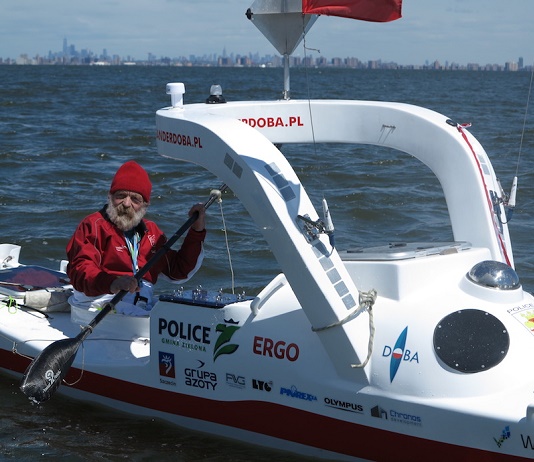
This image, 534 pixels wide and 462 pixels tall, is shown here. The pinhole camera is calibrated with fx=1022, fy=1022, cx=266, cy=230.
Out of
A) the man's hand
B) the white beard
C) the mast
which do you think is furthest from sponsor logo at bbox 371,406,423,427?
the mast

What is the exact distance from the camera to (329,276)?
520 cm

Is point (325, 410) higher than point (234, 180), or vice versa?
point (234, 180)

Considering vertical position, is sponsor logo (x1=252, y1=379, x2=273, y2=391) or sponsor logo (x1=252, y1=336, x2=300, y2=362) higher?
sponsor logo (x1=252, y1=336, x2=300, y2=362)

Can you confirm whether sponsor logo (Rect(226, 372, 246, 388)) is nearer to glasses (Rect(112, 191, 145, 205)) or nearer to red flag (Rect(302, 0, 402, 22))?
glasses (Rect(112, 191, 145, 205))

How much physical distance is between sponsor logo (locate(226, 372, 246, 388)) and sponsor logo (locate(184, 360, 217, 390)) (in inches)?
3.8

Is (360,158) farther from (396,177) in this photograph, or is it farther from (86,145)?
(86,145)

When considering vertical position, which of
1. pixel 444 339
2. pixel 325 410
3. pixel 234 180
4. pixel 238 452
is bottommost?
pixel 238 452

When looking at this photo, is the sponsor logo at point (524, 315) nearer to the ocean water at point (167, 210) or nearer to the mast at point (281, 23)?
the ocean water at point (167, 210)

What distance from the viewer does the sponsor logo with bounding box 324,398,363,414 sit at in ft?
17.6

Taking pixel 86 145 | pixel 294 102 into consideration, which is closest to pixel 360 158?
pixel 86 145

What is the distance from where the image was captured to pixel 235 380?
5.79 m

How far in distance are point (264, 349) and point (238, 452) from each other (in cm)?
71

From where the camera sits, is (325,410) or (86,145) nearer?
(325,410)

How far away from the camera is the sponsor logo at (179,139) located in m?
5.52
